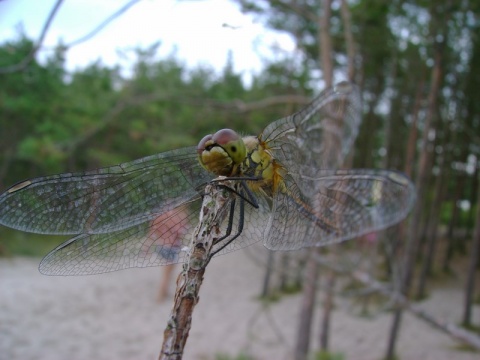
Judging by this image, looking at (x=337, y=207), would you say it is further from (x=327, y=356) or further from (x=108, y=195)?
(x=327, y=356)

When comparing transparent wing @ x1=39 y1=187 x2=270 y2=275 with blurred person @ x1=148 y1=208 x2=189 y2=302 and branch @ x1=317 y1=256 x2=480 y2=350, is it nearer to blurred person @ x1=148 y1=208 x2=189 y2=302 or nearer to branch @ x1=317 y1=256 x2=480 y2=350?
blurred person @ x1=148 y1=208 x2=189 y2=302

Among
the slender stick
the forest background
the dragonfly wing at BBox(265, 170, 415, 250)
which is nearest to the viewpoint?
the slender stick

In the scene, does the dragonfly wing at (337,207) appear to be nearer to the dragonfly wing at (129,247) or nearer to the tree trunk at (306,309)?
the dragonfly wing at (129,247)

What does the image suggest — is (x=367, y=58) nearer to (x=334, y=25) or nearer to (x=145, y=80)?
(x=334, y=25)

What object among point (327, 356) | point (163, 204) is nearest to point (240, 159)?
point (163, 204)

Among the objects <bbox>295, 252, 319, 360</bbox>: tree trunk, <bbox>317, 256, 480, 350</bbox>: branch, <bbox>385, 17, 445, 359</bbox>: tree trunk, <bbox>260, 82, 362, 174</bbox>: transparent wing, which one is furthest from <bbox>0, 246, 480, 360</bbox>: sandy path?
<bbox>260, 82, 362, 174</bbox>: transparent wing

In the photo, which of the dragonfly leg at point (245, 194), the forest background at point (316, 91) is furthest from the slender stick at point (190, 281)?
the forest background at point (316, 91)
